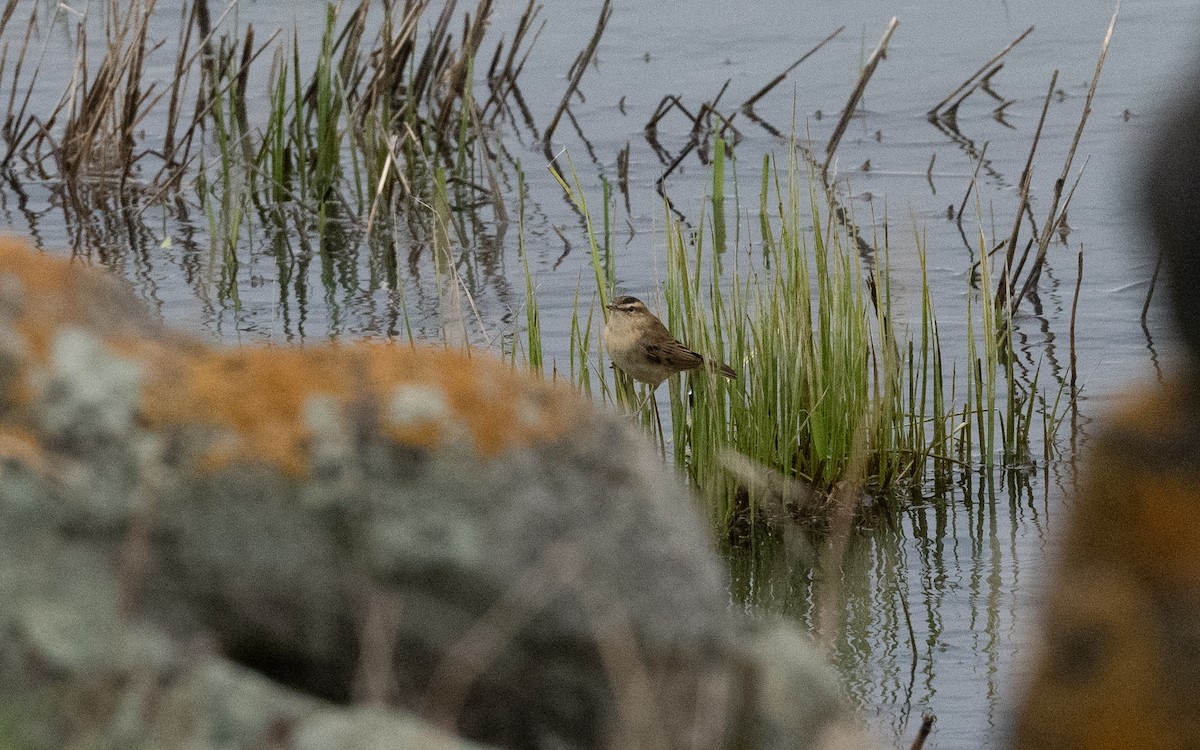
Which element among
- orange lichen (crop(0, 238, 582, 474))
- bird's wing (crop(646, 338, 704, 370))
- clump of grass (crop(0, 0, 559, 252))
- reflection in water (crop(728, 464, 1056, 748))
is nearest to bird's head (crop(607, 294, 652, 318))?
bird's wing (crop(646, 338, 704, 370))

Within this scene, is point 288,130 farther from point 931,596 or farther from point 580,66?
point 931,596

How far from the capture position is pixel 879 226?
8320 millimetres

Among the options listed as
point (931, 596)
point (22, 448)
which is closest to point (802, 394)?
point (931, 596)

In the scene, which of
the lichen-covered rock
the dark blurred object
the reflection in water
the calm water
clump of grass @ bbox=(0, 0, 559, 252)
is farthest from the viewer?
clump of grass @ bbox=(0, 0, 559, 252)

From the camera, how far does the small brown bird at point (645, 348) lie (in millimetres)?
5250

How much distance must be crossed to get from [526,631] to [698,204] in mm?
7307

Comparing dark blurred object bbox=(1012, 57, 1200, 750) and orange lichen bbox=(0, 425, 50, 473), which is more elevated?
orange lichen bbox=(0, 425, 50, 473)

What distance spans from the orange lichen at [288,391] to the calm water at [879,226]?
68 cm

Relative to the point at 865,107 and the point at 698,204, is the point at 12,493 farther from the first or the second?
the point at 865,107

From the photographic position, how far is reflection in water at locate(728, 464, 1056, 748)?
4.18 m

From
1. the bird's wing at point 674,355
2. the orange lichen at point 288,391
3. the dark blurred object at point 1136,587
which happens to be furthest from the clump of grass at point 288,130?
the dark blurred object at point 1136,587

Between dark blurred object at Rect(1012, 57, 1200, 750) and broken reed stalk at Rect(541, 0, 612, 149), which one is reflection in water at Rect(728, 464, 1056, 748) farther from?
broken reed stalk at Rect(541, 0, 612, 149)

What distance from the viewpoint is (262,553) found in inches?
79.2

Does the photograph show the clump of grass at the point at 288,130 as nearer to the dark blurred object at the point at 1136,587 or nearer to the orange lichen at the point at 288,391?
the orange lichen at the point at 288,391
